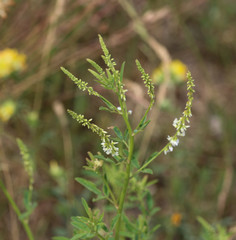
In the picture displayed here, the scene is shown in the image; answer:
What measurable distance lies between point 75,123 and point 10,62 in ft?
1.91

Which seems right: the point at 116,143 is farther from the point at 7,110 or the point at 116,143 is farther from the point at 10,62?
Result: the point at 10,62

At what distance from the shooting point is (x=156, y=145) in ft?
8.79

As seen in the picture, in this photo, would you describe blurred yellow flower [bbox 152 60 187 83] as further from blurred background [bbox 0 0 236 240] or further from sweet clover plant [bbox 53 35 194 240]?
sweet clover plant [bbox 53 35 194 240]

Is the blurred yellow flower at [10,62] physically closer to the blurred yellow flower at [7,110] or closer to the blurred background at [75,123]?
the blurred background at [75,123]

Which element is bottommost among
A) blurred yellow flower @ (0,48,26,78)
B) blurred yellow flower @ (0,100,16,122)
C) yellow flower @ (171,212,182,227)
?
yellow flower @ (171,212,182,227)

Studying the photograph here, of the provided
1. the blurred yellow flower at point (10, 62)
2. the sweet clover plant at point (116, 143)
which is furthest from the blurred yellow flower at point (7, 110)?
the sweet clover plant at point (116, 143)

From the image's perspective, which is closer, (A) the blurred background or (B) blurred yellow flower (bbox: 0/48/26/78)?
(A) the blurred background

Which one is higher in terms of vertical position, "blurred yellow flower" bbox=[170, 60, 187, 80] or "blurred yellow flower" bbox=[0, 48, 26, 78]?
"blurred yellow flower" bbox=[170, 60, 187, 80]

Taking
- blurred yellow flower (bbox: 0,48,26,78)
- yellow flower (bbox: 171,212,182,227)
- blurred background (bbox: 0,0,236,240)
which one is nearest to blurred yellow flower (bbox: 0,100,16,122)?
blurred background (bbox: 0,0,236,240)

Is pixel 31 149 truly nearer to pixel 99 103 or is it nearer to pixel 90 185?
pixel 99 103

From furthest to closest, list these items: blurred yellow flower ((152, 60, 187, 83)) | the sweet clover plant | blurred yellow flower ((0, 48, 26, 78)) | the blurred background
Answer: blurred yellow flower ((152, 60, 187, 83)) → blurred yellow flower ((0, 48, 26, 78)) → the blurred background → the sweet clover plant

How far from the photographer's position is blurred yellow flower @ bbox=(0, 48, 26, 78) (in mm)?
2391

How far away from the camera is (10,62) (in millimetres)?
2379

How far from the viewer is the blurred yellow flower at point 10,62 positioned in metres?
2.39
